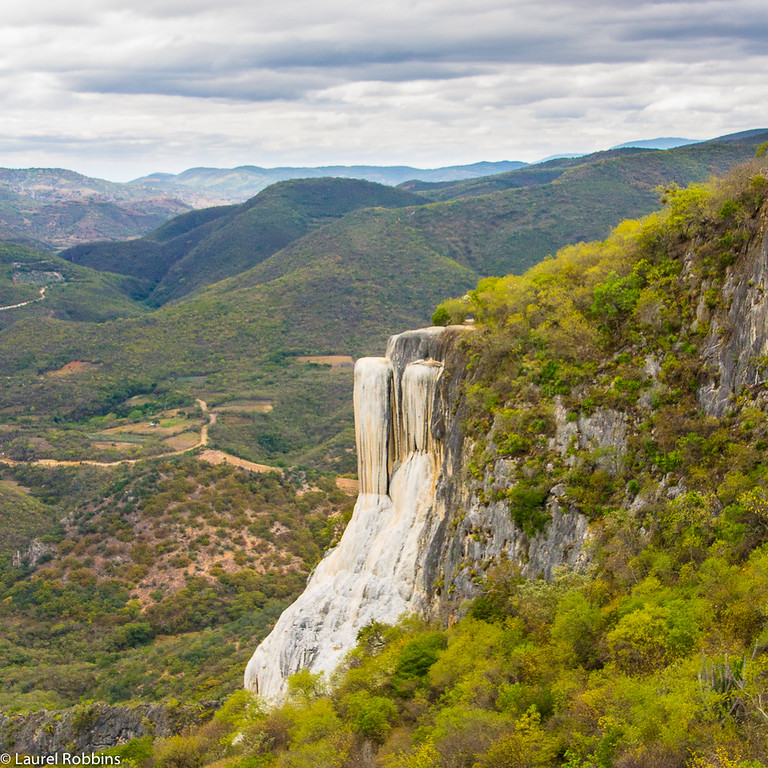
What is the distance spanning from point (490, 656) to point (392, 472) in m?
A: 9.54

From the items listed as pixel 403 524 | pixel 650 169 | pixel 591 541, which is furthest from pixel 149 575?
pixel 650 169

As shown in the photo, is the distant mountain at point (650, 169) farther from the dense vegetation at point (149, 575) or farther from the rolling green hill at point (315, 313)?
the dense vegetation at point (149, 575)

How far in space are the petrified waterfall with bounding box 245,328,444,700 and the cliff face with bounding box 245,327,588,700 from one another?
0.04 m

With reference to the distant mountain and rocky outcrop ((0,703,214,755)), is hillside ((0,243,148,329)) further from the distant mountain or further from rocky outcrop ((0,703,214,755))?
rocky outcrop ((0,703,214,755))

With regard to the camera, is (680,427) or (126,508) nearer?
(680,427)

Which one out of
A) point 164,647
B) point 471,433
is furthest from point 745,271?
point 164,647

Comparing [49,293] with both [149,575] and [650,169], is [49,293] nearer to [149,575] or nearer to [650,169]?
[149,575]

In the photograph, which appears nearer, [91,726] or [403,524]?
[403,524]

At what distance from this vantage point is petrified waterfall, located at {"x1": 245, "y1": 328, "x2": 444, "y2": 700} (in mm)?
24312

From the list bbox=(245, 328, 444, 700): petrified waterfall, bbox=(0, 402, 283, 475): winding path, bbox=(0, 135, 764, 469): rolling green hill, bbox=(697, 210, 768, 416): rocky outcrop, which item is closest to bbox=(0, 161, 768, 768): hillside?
bbox=(697, 210, 768, 416): rocky outcrop

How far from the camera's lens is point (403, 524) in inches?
998

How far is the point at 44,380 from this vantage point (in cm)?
11850

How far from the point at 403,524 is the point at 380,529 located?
4.01ft

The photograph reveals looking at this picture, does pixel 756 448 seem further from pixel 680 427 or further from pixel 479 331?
pixel 479 331
